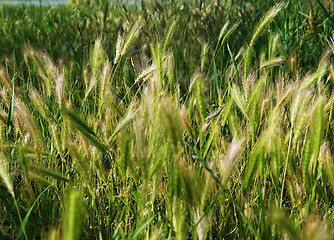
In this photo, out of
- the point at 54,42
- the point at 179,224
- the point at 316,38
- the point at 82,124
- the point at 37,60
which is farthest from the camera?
the point at 54,42

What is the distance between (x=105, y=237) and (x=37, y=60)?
2.04 feet

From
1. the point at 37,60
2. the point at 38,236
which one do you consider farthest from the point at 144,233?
the point at 37,60

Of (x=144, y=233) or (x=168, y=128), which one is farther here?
(x=144, y=233)

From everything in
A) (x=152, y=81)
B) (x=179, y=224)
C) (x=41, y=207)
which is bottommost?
(x=179, y=224)

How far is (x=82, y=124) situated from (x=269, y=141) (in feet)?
1.23

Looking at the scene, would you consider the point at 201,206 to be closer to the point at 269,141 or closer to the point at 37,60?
the point at 269,141

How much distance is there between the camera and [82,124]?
0.71 meters

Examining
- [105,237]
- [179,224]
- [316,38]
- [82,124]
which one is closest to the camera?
[179,224]

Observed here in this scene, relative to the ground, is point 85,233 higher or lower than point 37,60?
lower

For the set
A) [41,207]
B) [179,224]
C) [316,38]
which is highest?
[316,38]

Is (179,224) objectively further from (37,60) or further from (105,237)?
(37,60)

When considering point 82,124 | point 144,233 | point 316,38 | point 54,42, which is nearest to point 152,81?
point 82,124

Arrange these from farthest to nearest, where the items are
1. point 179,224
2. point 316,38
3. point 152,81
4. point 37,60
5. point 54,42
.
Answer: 1. point 54,42
2. point 316,38
3. point 37,60
4. point 152,81
5. point 179,224

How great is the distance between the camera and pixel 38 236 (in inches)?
31.4
